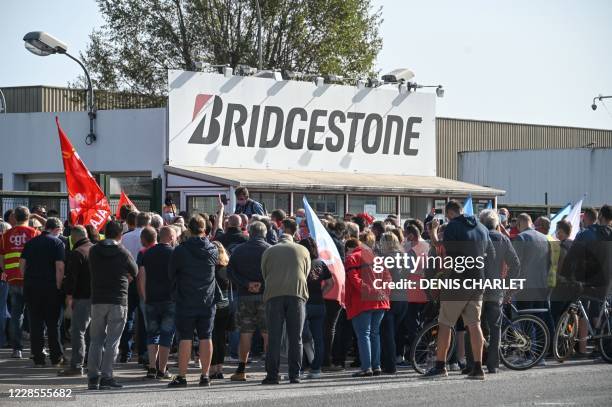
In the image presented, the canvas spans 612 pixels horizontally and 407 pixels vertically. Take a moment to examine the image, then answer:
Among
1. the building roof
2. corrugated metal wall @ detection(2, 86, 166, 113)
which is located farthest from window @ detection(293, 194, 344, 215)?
corrugated metal wall @ detection(2, 86, 166, 113)

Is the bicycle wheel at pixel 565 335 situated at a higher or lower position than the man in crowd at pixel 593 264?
lower

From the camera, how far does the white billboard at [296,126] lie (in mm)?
27859

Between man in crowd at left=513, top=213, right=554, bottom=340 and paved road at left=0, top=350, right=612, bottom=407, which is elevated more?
man in crowd at left=513, top=213, right=554, bottom=340

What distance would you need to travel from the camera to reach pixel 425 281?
15984 millimetres

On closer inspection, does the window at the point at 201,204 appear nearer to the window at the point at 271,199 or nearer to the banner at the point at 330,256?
the window at the point at 271,199

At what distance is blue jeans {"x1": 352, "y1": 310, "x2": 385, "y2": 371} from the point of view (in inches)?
597

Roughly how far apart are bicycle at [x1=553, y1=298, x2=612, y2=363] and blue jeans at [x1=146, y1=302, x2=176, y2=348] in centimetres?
518

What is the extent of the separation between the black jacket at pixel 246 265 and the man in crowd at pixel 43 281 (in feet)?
7.89

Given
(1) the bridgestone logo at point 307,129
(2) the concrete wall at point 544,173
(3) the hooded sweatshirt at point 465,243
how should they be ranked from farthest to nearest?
(2) the concrete wall at point 544,173, (1) the bridgestone logo at point 307,129, (3) the hooded sweatshirt at point 465,243

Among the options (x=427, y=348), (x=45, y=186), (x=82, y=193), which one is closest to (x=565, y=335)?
(x=427, y=348)

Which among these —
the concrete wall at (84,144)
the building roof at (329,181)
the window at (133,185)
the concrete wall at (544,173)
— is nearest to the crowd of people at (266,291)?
the building roof at (329,181)

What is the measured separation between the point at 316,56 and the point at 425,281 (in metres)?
32.1

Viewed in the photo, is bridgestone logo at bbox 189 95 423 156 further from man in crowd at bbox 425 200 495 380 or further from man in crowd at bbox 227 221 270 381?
man in crowd at bbox 425 200 495 380

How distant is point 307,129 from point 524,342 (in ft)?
51.5
